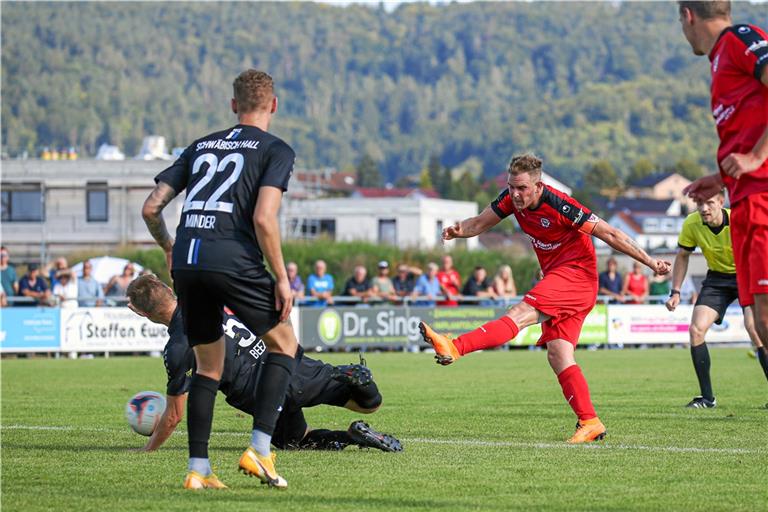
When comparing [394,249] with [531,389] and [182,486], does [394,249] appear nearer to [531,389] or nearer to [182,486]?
[531,389]

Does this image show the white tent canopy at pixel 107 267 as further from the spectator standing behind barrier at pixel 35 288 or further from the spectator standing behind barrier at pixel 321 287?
the spectator standing behind barrier at pixel 321 287

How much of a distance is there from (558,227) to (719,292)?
389 cm

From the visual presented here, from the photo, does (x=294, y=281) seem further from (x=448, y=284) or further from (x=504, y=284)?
(x=504, y=284)

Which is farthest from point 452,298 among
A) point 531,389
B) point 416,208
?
point 416,208

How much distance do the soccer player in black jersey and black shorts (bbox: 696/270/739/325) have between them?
7094mm

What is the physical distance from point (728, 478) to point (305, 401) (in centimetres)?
297

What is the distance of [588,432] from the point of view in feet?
30.9

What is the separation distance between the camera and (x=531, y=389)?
51.2 feet

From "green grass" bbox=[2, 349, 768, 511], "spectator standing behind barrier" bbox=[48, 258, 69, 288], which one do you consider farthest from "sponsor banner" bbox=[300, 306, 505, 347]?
"green grass" bbox=[2, 349, 768, 511]

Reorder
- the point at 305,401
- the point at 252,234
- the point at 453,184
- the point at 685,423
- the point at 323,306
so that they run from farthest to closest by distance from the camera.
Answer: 1. the point at 453,184
2. the point at 323,306
3. the point at 685,423
4. the point at 305,401
5. the point at 252,234

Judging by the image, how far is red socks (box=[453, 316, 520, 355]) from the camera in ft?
30.7

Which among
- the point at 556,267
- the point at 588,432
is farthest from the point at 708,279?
the point at 588,432

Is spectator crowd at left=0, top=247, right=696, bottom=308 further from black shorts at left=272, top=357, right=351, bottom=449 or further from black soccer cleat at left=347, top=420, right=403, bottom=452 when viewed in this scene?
black soccer cleat at left=347, top=420, right=403, bottom=452

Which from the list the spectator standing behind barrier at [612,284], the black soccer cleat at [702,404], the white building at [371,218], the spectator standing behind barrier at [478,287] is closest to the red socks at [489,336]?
the black soccer cleat at [702,404]
